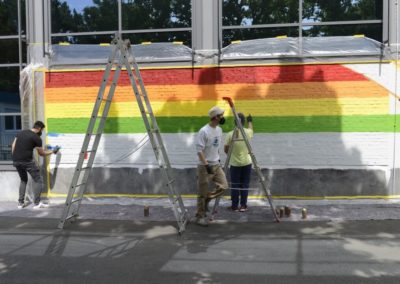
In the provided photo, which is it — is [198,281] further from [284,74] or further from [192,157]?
[284,74]

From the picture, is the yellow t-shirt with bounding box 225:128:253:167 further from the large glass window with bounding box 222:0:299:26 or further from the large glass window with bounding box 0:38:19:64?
the large glass window with bounding box 0:38:19:64

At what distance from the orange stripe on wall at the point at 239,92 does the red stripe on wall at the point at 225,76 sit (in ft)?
0.32

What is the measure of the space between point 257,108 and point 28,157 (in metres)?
4.63

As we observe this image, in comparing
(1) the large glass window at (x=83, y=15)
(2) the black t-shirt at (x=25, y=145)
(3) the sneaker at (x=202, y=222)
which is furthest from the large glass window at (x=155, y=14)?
(3) the sneaker at (x=202, y=222)

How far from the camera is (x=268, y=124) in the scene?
9016 millimetres

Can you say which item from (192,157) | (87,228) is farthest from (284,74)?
(87,228)

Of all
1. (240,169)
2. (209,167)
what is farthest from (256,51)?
(209,167)

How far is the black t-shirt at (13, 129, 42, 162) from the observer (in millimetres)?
8648

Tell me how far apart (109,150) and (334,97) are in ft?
15.6

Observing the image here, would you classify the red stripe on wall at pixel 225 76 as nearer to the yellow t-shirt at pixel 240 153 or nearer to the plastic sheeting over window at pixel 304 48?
the plastic sheeting over window at pixel 304 48

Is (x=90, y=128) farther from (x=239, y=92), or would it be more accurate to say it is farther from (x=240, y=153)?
(x=239, y=92)

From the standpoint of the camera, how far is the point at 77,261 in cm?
553

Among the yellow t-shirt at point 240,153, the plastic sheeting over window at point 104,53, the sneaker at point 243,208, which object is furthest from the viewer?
the plastic sheeting over window at point 104,53

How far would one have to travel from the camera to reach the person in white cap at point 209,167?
23.1 feet
